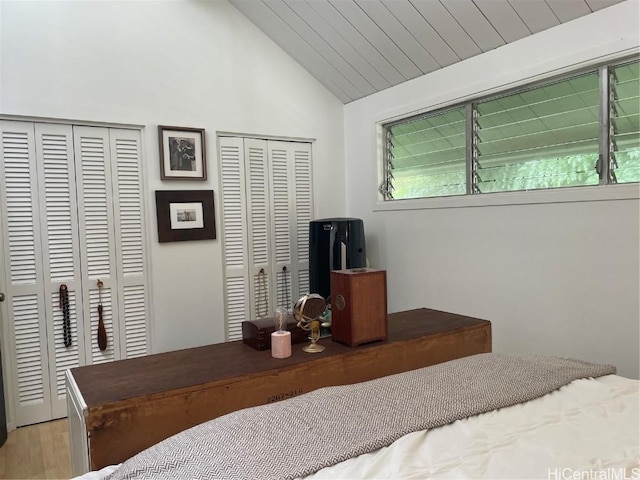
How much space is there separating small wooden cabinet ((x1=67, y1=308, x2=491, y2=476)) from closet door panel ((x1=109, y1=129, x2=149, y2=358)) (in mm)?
1496

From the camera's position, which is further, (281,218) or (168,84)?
(281,218)

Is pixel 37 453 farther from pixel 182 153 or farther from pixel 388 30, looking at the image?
pixel 388 30

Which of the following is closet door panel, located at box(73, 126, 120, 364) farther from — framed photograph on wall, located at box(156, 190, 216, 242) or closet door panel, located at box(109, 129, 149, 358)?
framed photograph on wall, located at box(156, 190, 216, 242)

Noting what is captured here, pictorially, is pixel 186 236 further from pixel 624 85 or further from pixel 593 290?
pixel 624 85

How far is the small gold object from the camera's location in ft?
5.40

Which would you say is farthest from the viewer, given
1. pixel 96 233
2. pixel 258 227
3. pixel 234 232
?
pixel 258 227

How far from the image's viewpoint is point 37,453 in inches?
94.3

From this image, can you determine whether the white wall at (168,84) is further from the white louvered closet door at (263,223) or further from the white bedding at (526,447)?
the white bedding at (526,447)

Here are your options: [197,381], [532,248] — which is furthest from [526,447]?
[532,248]

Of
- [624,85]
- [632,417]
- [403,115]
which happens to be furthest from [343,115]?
[632,417]

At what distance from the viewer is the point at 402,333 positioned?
1.87 m

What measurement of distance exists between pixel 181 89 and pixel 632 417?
299cm

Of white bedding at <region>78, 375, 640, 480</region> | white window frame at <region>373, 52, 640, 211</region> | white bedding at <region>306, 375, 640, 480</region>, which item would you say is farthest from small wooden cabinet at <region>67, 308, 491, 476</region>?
white window frame at <region>373, 52, 640, 211</region>

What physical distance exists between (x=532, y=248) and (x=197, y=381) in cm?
191
